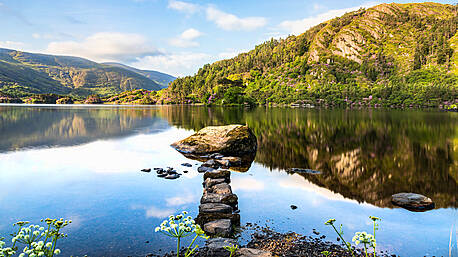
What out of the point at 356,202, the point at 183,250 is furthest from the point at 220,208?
the point at 356,202

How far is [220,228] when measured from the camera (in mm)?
9750

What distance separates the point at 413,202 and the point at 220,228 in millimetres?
10134

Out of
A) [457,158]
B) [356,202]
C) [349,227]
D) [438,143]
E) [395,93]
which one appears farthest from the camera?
[395,93]

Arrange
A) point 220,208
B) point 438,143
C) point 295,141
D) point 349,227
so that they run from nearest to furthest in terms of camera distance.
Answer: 1. point 349,227
2. point 220,208
3. point 438,143
4. point 295,141

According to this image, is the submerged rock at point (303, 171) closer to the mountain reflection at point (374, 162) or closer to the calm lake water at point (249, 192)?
the mountain reflection at point (374, 162)

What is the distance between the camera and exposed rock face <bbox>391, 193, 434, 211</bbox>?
40.6 feet

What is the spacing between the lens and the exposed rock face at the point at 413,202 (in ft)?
40.6

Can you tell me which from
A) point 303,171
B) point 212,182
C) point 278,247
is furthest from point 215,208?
point 303,171

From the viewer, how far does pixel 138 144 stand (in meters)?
31.2

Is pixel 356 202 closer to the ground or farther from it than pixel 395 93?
closer to the ground

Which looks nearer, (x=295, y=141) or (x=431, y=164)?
(x=431, y=164)

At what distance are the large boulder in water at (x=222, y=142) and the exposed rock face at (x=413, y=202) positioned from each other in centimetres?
1480

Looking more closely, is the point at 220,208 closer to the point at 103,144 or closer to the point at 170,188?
the point at 170,188

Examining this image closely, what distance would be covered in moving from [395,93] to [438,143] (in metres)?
158
